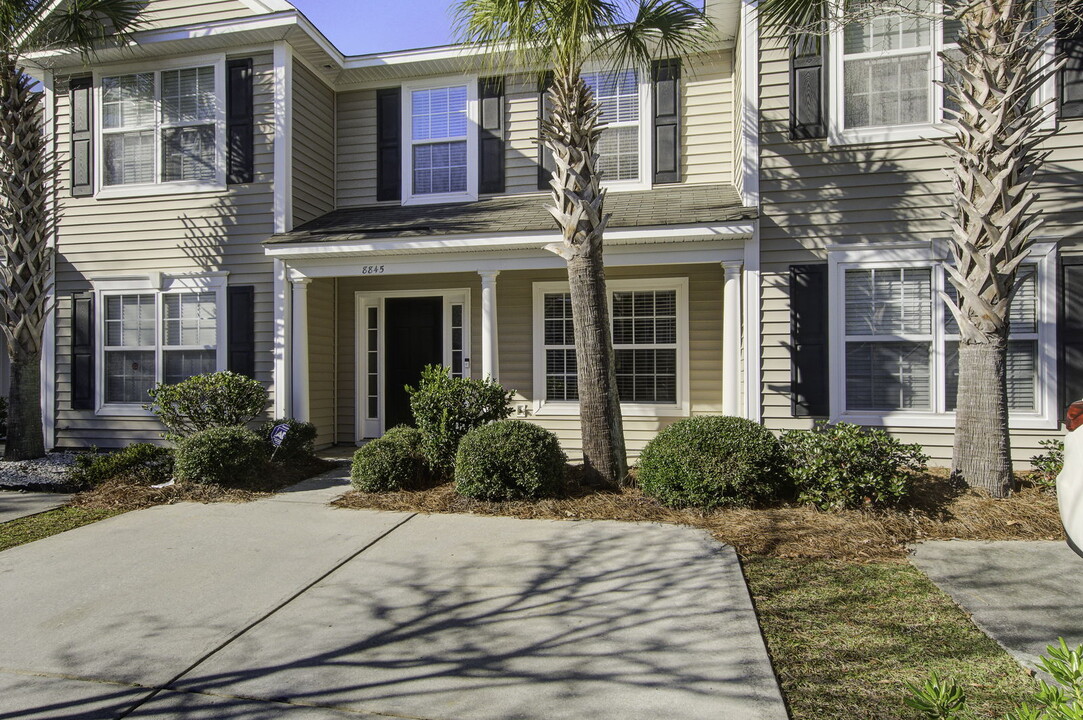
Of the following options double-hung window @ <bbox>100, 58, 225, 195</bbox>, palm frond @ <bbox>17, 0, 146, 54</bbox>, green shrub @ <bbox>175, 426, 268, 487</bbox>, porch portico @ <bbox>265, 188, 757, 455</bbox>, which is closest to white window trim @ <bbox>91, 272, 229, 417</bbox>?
porch portico @ <bbox>265, 188, 757, 455</bbox>

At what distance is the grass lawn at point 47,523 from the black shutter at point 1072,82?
9911 millimetres

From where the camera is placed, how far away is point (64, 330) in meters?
9.16

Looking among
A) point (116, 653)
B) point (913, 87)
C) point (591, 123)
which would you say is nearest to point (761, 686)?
point (116, 653)

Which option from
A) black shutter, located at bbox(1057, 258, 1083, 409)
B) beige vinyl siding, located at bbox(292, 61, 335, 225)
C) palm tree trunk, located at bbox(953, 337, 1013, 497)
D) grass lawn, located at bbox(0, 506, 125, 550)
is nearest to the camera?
grass lawn, located at bbox(0, 506, 125, 550)

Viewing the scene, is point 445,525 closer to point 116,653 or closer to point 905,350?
point 116,653

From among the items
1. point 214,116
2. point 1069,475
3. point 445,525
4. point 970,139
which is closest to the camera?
point 1069,475

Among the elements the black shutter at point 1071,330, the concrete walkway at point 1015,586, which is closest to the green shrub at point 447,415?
the concrete walkway at point 1015,586

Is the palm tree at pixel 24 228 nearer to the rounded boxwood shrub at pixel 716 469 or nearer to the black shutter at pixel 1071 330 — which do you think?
the rounded boxwood shrub at pixel 716 469

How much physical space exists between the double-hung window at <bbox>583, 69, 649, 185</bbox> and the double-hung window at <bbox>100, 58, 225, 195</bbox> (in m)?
5.06

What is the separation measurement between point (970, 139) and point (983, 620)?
4212mm

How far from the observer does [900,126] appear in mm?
7000

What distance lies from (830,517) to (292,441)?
5744mm

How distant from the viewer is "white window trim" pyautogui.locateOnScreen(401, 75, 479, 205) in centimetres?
911

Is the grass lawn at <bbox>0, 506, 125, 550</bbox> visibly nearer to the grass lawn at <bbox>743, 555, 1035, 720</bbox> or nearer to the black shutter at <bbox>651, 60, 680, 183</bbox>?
the grass lawn at <bbox>743, 555, 1035, 720</bbox>
